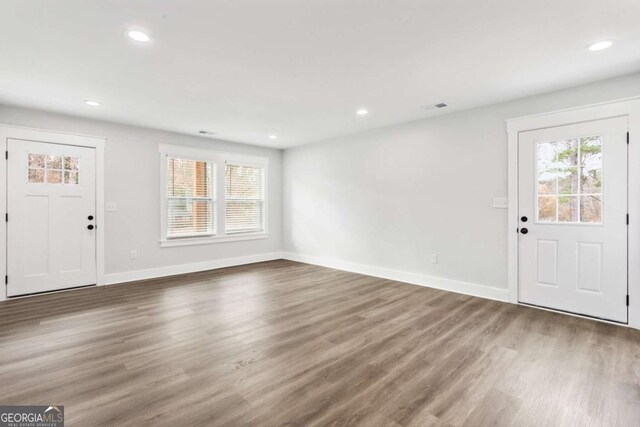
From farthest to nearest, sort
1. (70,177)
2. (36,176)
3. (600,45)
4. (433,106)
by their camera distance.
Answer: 1. (70,177)
2. (36,176)
3. (433,106)
4. (600,45)

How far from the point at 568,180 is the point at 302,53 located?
128 inches

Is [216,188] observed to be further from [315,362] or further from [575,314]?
[575,314]

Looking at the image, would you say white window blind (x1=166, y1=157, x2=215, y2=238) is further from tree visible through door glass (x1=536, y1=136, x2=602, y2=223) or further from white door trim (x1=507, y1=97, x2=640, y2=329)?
tree visible through door glass (x1=536, y1=136, x2=602, y2=223)

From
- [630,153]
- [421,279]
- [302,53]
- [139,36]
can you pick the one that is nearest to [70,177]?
[139,36]

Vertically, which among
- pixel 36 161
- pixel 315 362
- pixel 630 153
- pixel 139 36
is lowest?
pixel 315 362

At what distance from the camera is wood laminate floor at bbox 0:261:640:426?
1867 mm

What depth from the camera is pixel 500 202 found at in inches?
158

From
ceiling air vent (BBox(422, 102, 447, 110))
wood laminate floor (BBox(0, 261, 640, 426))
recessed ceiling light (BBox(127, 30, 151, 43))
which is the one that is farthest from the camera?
ceiling air vent (BBox(422, 102, 447, 110))

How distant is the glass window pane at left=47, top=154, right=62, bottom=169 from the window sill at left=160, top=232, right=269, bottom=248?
1.82m

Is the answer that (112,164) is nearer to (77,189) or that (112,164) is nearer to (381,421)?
(77,189)

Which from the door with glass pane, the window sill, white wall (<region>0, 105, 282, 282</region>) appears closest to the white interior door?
white wall (<region>0, 105, 282, 282</region>)

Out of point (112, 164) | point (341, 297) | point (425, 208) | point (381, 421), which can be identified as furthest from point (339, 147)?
point (381, 421)

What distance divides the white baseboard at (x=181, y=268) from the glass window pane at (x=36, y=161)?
182cm

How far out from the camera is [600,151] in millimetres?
3318
